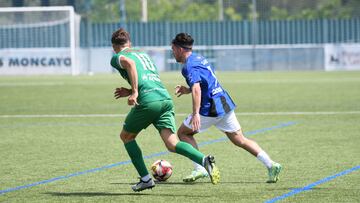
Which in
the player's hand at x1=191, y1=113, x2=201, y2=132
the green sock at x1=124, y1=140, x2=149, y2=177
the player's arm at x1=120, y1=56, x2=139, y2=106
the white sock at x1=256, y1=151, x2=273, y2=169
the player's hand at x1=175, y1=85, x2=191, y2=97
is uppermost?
the player's arm at x1=120, y1=56, x2=139, y2=106

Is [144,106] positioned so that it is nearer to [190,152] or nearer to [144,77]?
[144,77]

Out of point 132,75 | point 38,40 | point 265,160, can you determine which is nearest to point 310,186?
point 265,160

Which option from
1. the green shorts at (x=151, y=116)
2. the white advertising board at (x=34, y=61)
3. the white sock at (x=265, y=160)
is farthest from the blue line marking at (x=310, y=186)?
the white advertising board at (x=34, y=61)

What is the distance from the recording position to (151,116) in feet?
31.2

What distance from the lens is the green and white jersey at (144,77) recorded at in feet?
31.1

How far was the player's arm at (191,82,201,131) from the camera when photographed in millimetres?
9648

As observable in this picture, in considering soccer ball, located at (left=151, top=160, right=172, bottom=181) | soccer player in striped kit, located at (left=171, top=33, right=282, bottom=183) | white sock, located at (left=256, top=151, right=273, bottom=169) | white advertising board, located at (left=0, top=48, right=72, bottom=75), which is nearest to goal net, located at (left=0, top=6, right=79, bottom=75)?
white advertising board, located at (left=0, top=48, right=72, bottom=75)

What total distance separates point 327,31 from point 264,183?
146 feet

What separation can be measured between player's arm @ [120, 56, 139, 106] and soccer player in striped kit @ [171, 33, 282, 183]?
29.2 inches

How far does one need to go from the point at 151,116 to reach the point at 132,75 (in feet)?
1.69

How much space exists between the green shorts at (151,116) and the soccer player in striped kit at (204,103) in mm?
296

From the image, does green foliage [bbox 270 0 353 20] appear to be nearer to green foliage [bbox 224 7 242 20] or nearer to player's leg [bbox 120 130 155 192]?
green foliage [bbox 224 7 242 20]

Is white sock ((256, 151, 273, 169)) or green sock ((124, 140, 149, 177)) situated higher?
green sock ((124, 140, 149, 177))

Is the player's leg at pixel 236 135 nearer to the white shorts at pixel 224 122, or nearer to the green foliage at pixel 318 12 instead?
the white shorts at pixel 224 122
